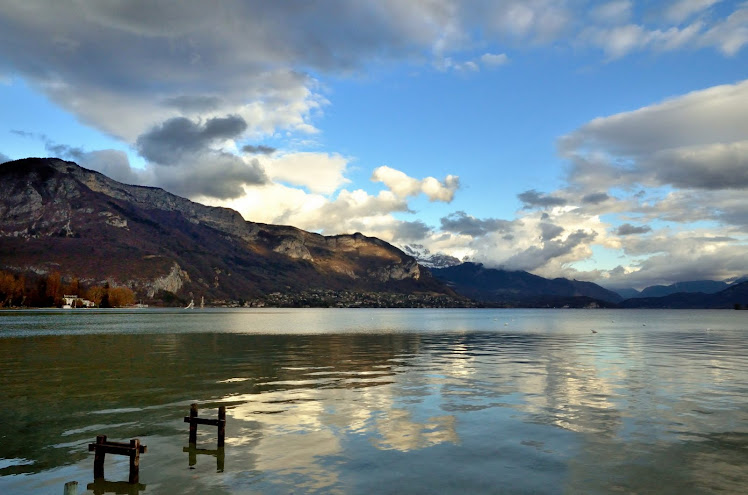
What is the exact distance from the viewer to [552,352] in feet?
313

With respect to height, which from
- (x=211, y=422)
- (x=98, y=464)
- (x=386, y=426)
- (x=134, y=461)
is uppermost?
(x=211, y=422)

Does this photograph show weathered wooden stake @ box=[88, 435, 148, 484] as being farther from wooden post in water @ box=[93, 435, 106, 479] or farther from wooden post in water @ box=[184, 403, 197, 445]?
wooden post in water @ box=[184, 403, 197, 445]

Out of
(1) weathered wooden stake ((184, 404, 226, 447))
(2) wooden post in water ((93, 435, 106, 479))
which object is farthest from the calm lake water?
(1) weathered wooden stake ((184, 404, 226, 447))

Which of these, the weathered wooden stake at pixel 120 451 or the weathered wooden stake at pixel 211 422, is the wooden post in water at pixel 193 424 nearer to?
the weathered wooden stake at pixel 211 422

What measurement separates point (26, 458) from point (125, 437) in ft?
19.1

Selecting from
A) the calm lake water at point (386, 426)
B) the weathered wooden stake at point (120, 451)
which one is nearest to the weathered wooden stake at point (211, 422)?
the calm lake water at point (386, 426)

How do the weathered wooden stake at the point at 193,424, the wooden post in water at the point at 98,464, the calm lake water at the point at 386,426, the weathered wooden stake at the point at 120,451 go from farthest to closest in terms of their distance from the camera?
1. the weathered wooden stake at the point at 193,424
2. the calm lake water at the point at 386,426
3. the wooden post in water at the point at 98,464
4. the weathered wooden stake at the point at 120,451


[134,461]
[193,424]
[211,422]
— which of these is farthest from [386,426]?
[134,461]

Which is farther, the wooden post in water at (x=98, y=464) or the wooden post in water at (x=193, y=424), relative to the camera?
the wooden post in water at (x=193, y=424)

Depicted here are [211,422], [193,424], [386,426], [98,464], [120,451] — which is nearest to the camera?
[120,451]

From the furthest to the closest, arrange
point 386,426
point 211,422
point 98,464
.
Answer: point 386,426 < point 211,422 < point 98,464

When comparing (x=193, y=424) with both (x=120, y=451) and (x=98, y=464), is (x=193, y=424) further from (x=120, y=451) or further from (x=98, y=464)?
(x=120, y=451)

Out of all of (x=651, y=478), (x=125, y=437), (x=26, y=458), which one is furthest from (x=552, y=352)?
(x=26, y=458)

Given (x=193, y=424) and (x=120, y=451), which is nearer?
(x=120, y=451)
